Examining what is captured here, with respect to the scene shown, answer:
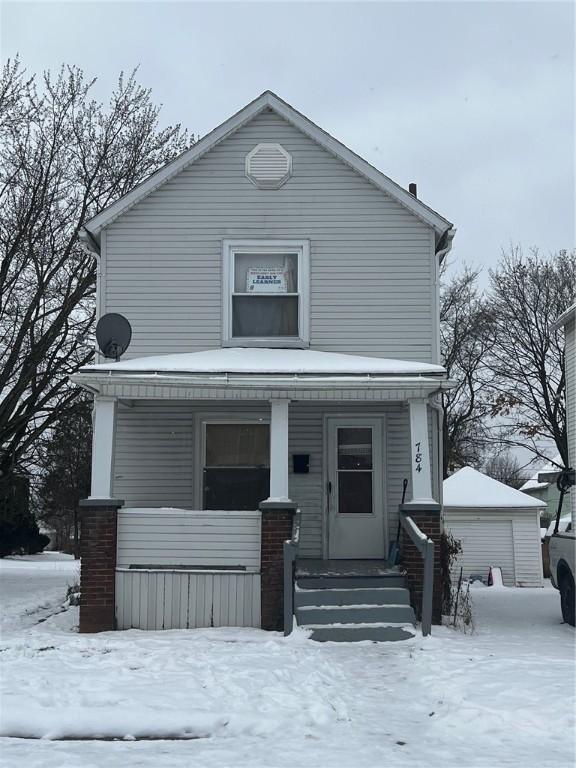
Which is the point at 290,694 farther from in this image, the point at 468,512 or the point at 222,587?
the point at 468,512

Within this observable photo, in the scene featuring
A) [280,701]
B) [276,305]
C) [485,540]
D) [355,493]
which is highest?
[276,305]

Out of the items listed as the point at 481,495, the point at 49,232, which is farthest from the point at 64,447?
the point at 481,495

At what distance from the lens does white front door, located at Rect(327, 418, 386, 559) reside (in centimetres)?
1298

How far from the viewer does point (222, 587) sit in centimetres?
1078

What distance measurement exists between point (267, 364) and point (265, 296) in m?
1.76

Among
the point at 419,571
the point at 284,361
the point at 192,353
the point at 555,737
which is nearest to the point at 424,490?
the point at 419,571

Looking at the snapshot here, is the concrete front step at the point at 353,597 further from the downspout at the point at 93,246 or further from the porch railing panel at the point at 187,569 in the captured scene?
the downspout at the point at 93,246

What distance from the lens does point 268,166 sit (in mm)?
13383

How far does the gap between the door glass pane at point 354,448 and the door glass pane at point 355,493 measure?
139 millimetres

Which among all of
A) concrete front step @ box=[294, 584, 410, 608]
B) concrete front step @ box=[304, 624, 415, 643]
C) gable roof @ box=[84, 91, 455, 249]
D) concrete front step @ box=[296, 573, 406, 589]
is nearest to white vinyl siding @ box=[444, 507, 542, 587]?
gable roof @ box=[84, 91, 455, 249]

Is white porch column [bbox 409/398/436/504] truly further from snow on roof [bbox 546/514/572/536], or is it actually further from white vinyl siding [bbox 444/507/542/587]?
white vinyl siding [bbox 444/507/542/587]

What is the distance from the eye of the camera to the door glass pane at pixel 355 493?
13078 mm

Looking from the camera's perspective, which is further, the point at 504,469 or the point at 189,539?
the point at 504,469

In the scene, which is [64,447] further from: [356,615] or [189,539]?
[356,615]
